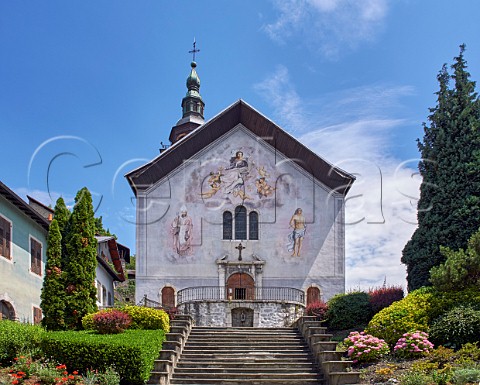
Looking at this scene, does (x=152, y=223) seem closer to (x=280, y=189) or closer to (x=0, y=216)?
(x=280, y=189)

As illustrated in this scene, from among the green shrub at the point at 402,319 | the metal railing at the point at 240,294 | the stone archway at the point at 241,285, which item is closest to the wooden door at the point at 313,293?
the metal railing at the point at 240,294

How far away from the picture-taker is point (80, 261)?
73.9 feet

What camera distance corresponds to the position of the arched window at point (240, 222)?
34219 mm

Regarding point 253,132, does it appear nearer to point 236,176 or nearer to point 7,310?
point 236,176

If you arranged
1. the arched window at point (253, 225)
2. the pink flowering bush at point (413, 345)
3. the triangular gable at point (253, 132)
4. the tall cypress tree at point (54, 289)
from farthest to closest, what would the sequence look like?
the arched window at point (253, 225) → the triangular gable at point (253, 132) → the tall cypress tree at point (54, 289) → the pink flowering bush at point (413, 345)

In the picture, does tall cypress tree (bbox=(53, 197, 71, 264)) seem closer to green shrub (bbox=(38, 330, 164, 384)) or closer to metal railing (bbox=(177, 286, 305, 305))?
green shrub (bbox=(38, 330, 164, 384))

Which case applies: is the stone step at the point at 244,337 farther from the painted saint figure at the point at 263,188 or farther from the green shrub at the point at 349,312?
the painted saint figure at the point at 263,188

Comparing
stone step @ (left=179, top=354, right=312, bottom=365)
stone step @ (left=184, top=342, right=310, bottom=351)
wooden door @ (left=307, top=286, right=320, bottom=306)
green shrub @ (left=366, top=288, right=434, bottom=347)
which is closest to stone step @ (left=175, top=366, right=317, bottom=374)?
stone step @ (left=179, top=354, right=312, bottom=365)

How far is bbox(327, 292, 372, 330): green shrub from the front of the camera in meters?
26.2

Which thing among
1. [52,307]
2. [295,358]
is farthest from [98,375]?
[295,358]

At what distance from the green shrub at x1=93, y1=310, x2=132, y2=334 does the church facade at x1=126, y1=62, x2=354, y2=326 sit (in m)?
11.7

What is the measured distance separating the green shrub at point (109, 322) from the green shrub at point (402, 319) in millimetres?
8138

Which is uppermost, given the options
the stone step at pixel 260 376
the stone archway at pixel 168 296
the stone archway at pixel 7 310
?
the stone archway at pixel 168 296

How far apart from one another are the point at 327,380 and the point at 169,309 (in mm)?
11004
